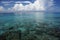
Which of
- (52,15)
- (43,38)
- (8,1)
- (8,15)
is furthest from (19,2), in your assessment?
(43,38)

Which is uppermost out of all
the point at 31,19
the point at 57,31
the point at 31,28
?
the point at 31,19

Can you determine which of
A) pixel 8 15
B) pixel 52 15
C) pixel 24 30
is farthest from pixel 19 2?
pixel 52 15

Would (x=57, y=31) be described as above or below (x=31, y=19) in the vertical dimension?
below

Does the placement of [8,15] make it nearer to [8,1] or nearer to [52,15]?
[8,1]

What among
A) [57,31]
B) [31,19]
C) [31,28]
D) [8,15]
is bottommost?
[57,31]

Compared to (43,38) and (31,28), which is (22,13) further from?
(43,38)

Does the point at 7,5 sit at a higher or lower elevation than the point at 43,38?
higher
